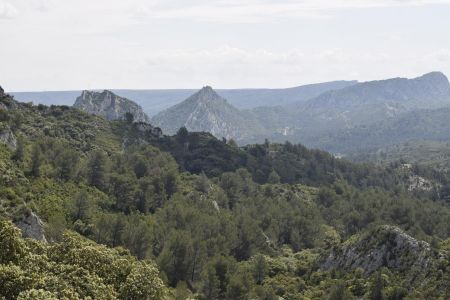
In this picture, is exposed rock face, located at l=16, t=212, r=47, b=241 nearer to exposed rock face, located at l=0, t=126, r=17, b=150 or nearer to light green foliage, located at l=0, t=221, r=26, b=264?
light green foliage, located at l=0, t=221, r=26, b=264

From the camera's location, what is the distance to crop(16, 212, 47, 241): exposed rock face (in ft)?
308

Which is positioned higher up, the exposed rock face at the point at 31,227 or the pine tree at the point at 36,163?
the pine tree at the point at 36,163

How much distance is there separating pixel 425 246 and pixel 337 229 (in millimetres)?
85568

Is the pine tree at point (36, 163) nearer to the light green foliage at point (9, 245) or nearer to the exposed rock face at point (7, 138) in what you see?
the exposed rock face at point (7, 138)

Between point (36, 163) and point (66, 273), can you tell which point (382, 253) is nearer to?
point (66, 273)

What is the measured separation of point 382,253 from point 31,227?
7564cm

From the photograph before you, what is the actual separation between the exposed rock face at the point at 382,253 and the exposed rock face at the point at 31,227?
68788mm

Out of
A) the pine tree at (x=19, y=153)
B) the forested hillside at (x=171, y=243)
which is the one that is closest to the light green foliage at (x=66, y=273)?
Result: the forested hillside at (x=171, y=243)

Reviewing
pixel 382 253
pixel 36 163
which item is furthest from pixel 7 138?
pixel 382 253

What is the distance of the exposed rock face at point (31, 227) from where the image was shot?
9388 centimetres

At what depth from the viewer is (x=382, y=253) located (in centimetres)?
11888

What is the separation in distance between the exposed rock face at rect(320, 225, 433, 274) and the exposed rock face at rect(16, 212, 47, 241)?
6879 centimetres

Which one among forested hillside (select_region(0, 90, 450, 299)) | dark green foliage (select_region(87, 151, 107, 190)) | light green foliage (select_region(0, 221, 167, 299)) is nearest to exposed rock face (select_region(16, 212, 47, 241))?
forested hillside (select_region(0, 90, 450, 299))

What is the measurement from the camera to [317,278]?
402 feet
